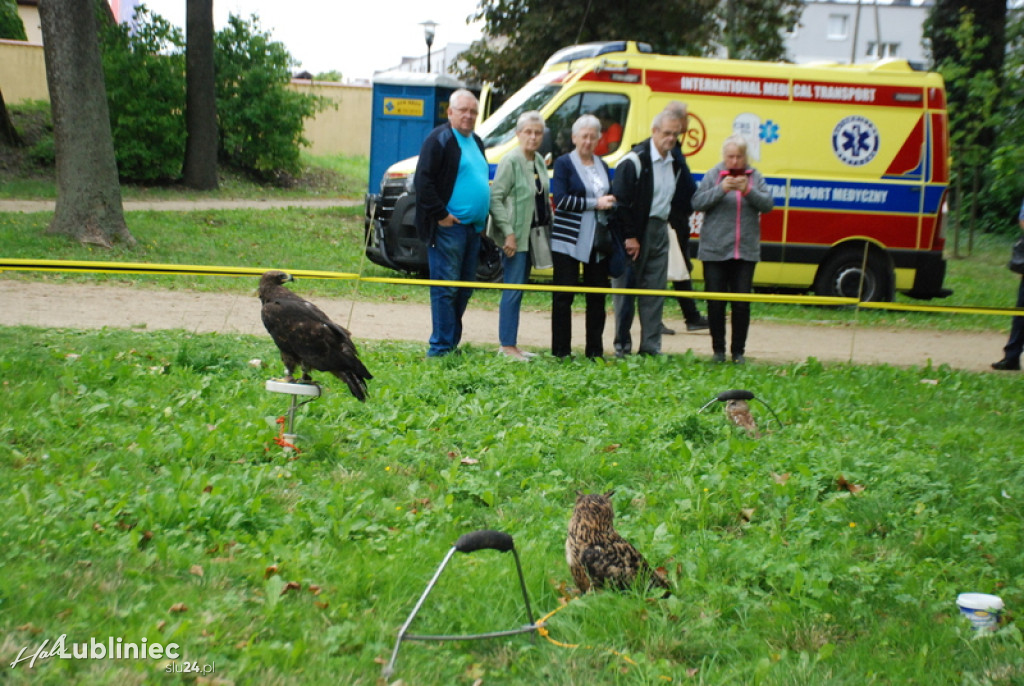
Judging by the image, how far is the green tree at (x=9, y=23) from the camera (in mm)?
33094

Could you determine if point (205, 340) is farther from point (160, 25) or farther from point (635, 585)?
A: point (160, 25)

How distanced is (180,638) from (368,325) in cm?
668

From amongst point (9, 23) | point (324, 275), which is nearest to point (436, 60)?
point (9, 23)

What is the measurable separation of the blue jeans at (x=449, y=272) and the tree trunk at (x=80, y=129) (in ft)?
26.0

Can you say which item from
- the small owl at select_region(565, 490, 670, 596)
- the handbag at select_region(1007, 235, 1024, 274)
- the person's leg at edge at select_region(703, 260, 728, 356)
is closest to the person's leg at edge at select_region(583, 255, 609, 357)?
the person's leg at edge at select_region(703, 260, 728, 356)

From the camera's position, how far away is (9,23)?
3366cm

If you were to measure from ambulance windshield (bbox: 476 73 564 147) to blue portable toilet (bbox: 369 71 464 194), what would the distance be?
917cm

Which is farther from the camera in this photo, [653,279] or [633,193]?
[653,279]

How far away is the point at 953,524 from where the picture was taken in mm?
4879

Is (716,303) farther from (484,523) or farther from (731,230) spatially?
(484,523)

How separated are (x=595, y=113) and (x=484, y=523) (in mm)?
7930

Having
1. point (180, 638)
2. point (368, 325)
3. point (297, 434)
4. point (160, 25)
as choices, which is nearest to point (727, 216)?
point (368, 325)

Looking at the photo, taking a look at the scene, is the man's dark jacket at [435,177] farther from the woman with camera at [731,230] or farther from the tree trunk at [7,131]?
the tree trunk at [7,131]

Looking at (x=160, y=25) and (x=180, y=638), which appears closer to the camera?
(x=180, y=638)
